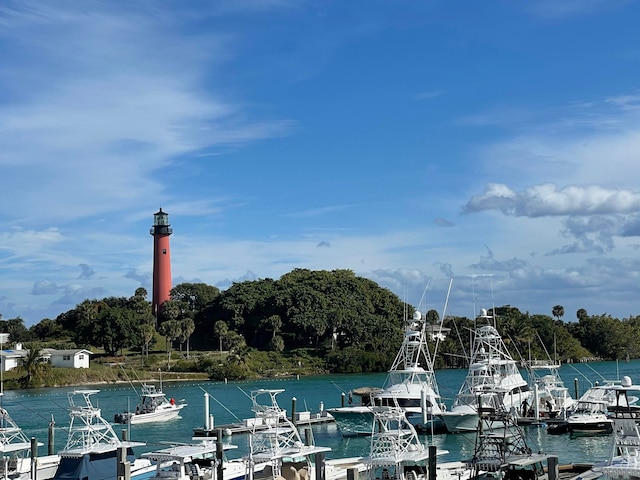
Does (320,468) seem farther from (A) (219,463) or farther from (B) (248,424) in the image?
(B) (248,424)

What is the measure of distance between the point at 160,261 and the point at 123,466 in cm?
10931

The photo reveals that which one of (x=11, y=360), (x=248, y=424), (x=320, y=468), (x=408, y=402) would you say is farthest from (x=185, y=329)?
(x=320, y=468)

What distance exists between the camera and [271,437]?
33125mm

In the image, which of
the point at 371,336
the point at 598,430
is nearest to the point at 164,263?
the point at 371,336

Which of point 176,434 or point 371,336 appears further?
point 371,336

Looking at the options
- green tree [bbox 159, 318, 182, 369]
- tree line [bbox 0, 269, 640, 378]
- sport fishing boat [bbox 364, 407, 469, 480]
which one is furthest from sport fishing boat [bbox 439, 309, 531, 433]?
green tree [bbox 159, 318, 182, 369]

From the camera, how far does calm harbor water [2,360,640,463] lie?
5091 centimetres

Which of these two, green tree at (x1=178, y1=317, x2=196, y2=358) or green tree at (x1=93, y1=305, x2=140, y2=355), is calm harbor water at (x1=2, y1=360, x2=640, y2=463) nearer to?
green tree at (x1=93, y1=305, x2=140, y2=355)

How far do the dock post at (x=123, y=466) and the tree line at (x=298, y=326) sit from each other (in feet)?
302

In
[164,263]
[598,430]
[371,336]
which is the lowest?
[598,430]

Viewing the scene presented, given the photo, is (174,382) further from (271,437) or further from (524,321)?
(271,437)

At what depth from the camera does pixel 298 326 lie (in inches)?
5561

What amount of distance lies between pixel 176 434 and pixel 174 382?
56.2 metres

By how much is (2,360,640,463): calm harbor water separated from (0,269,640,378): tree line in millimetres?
7865
